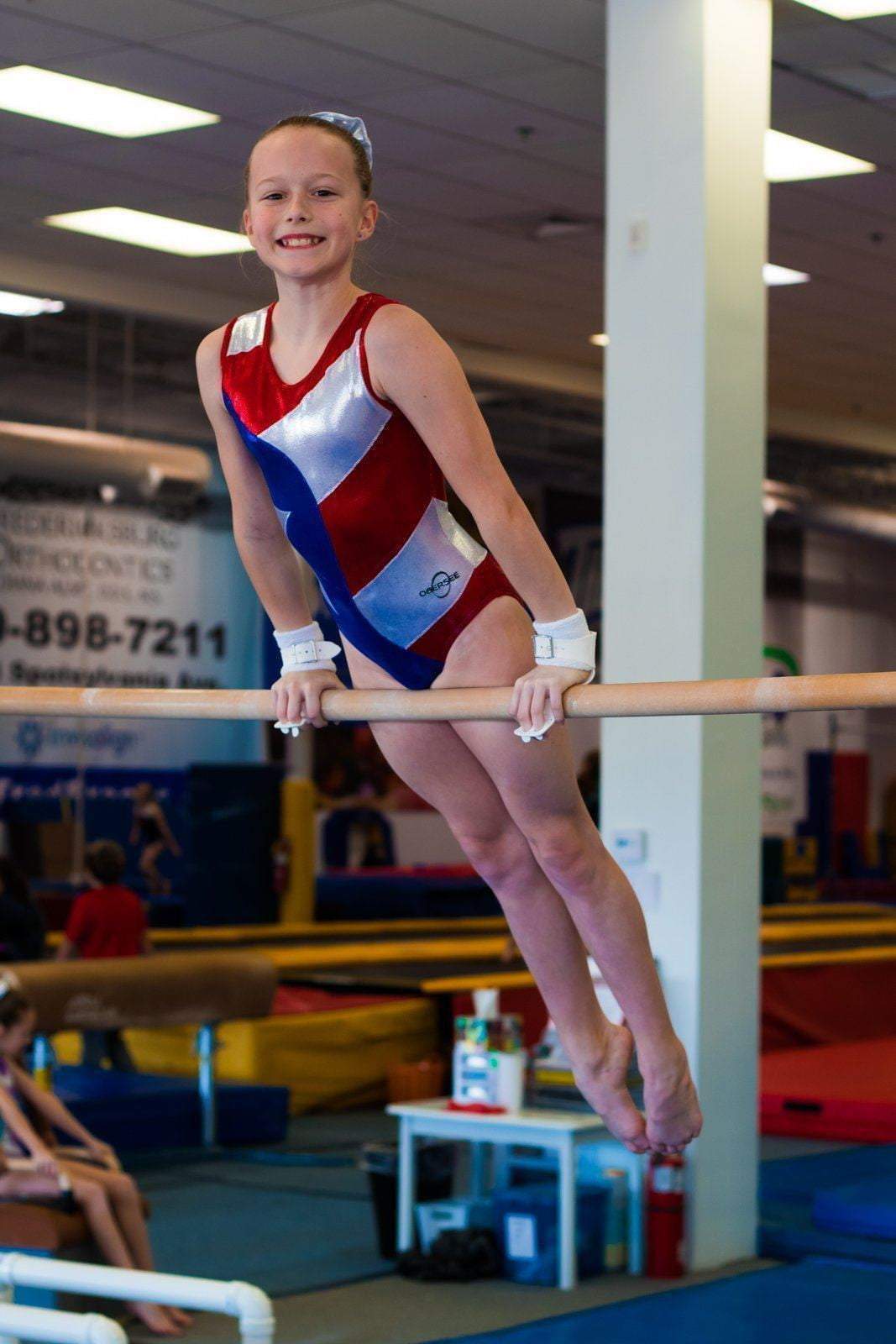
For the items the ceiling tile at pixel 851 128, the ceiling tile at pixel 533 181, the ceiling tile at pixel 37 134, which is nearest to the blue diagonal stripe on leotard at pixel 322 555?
the ceiling tile at pixel 851 128

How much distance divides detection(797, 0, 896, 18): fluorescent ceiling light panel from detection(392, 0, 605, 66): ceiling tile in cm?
74

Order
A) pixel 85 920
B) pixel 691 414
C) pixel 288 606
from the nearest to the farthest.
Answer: pixel 288 606
pixel 691 414
pixel 85 920

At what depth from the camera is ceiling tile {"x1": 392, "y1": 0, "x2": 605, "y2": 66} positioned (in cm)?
677

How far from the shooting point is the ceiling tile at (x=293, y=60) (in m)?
7.11

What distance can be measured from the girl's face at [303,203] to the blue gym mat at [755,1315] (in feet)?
12.4

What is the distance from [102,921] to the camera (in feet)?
29.9

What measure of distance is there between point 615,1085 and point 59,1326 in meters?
1.61

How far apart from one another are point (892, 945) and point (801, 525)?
5.15 metres

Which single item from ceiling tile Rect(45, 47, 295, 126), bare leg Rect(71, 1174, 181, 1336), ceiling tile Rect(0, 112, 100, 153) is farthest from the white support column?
ceiling tile Rect(0, 112, 100, 153)

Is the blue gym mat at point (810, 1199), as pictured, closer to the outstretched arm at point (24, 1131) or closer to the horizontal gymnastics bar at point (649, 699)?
the outstretched arm at point (24, 1131)

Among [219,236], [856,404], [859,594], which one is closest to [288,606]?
[219,236]

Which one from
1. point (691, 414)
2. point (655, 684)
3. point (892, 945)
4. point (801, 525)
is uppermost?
point (801, 525)

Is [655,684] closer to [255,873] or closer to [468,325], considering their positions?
[468,325]

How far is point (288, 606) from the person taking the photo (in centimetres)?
327
